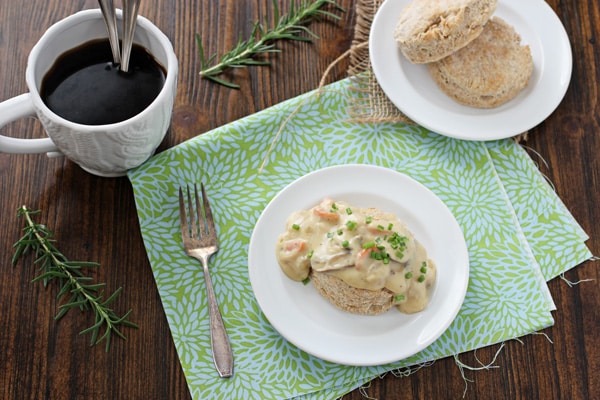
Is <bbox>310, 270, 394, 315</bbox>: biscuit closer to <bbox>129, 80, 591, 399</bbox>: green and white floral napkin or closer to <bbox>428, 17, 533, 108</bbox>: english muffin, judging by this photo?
<bbox>129, 80, 591, 399</bbox>: green and white floral napkin

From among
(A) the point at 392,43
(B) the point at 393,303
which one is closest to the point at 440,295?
(B) the point at 393,303

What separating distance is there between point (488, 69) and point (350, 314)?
0.91m

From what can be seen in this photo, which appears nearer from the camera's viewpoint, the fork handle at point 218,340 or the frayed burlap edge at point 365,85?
the fork handle at point 218,340

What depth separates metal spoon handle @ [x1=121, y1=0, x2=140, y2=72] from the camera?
5.77 ft

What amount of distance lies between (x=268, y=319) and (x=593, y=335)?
3.32 feet

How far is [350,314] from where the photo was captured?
1.98 metres

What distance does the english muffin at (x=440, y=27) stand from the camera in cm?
209

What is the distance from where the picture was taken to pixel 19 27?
229cm

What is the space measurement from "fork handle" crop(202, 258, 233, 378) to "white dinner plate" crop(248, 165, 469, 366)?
0.46 ft

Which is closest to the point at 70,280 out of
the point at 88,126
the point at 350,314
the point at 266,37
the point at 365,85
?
the point at 88,126

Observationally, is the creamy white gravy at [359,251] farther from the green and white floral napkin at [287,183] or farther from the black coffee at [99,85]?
the black coffee at [99,85]

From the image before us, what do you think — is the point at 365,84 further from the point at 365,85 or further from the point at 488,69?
the point at 488,69

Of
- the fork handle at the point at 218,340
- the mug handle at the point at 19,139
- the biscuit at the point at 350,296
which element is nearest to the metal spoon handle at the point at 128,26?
the mug handle at the point at 19,139

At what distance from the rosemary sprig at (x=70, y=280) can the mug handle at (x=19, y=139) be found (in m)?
0.22
